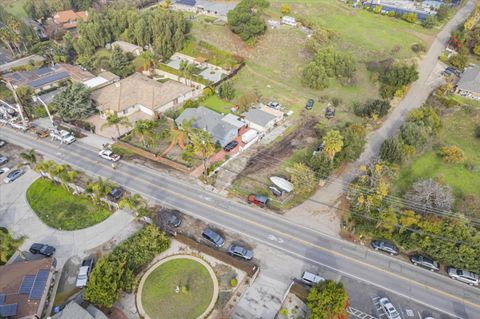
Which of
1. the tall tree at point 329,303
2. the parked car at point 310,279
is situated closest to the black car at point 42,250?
the parked car at point 310,279

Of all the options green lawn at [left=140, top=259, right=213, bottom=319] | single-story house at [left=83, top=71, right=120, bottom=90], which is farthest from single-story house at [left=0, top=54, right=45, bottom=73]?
green lawn at [left=140, top=259, right=213, bottom=319]

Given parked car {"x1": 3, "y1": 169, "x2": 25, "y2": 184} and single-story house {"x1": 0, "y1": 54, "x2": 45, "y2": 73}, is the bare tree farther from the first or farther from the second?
single-story house {"x1": 0, "y1": 54, "x2": 45, "y2": 73}

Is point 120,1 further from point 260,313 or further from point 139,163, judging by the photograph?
point 260,313

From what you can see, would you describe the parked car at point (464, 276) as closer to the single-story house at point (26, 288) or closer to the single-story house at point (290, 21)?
the single-story house at point (26, 288)

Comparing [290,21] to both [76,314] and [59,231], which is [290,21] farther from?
[76,314]

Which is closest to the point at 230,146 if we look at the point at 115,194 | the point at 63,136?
the point at 115,194

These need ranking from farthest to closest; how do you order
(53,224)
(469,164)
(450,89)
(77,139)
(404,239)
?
(450,89), (77,139), (469,164), (53,224), (404,239)

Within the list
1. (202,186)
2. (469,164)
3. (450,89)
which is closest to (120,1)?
(202,186)
